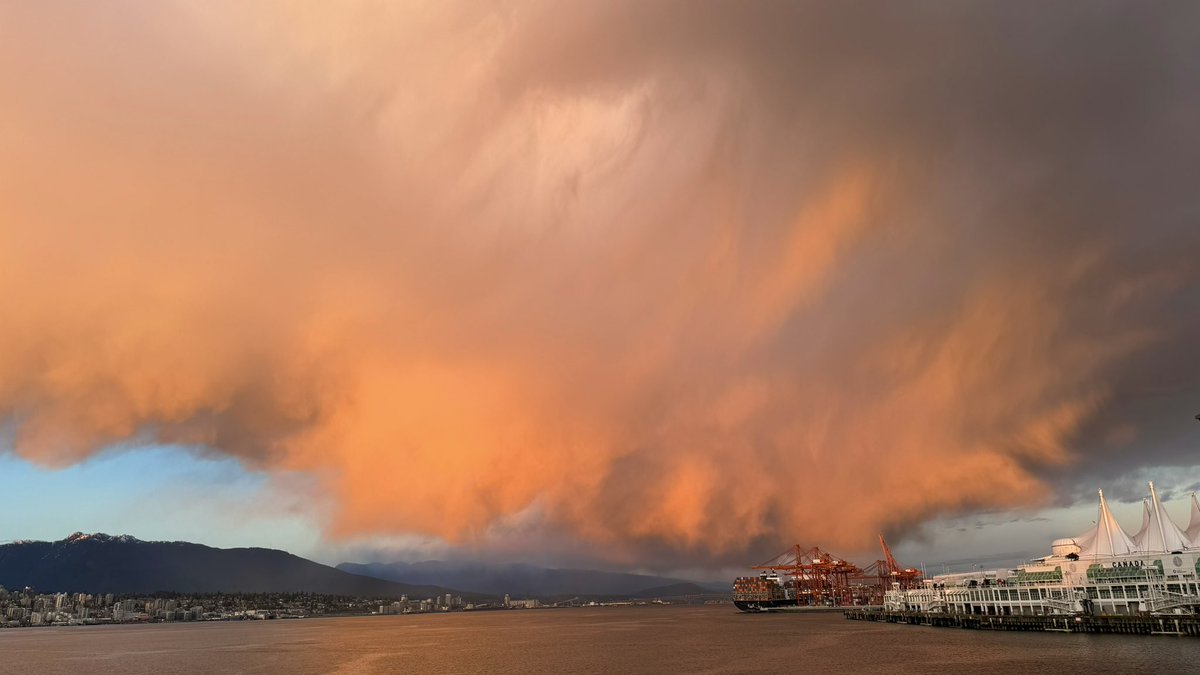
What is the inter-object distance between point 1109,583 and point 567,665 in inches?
4135

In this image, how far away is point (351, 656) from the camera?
14912cm

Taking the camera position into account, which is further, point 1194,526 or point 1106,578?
point 1194,526

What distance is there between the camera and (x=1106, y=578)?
425 ft

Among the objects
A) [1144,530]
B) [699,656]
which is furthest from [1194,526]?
[699,656]

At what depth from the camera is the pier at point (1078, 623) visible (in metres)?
106

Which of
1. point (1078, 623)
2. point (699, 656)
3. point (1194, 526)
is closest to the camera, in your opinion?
point (699, 656)

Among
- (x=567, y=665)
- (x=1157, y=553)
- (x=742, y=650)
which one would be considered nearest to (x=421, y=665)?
(x=567, y=665)

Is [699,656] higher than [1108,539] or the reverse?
the reverse

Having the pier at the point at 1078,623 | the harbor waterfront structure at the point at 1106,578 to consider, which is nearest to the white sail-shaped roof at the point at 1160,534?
the harbor waterfront structure at the point at 1106,578

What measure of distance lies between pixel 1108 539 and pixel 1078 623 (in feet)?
108

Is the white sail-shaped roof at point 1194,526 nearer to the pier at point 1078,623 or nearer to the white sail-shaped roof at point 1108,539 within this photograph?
Answer: the white sail-shaped roof at point 1108,539

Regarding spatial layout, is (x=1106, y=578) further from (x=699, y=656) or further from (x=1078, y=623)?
(x=699, y=656)

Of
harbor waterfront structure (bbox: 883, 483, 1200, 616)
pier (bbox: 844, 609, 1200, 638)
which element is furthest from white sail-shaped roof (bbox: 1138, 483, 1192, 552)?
pier (bbox: 844, 609, 1200, 638)

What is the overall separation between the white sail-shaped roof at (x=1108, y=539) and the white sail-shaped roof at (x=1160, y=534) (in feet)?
9.45
